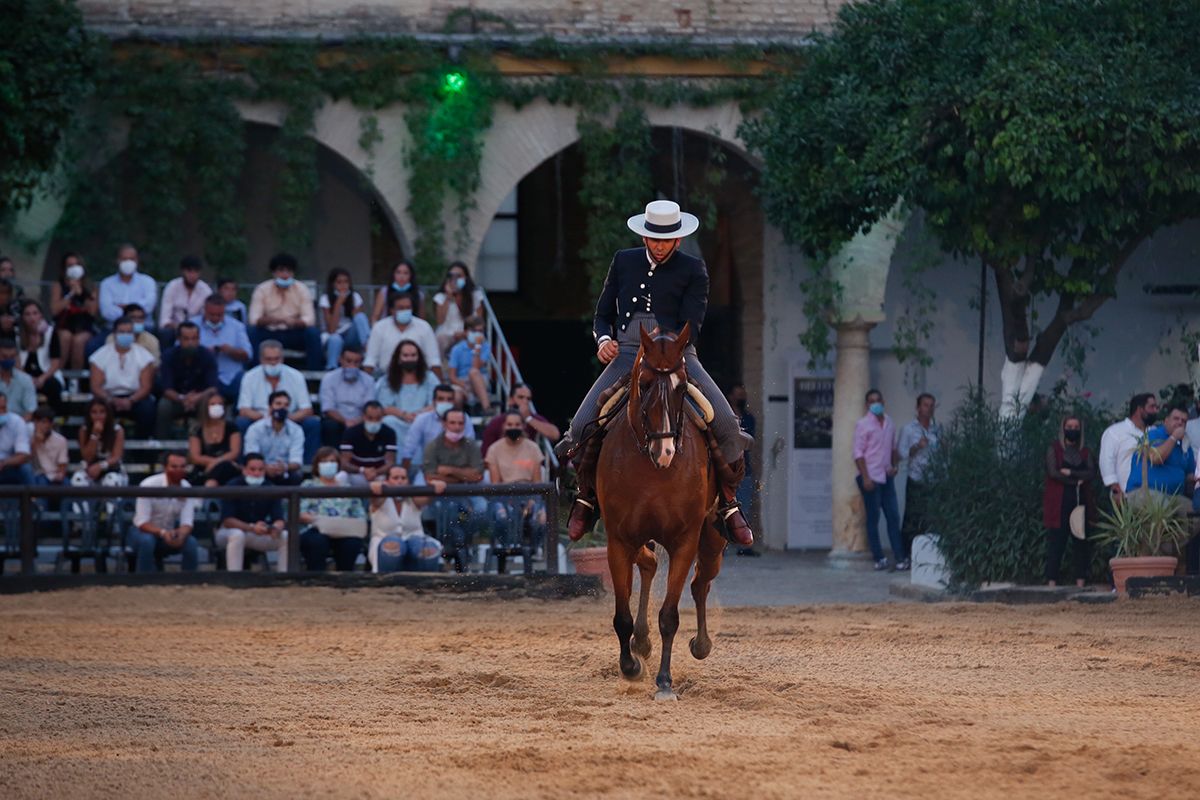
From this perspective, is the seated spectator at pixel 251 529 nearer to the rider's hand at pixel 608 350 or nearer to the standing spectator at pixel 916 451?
the rider's hand at pixel 608 350

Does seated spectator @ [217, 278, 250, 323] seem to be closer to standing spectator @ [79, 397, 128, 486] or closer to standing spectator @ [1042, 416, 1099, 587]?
standing spectator @ [79, 397, 128, 486]

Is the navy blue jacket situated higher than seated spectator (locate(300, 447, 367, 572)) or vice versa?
the navy blue jacket

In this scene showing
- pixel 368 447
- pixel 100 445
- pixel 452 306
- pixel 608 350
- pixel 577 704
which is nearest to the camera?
pixel 577 704

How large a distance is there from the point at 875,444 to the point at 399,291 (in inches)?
246

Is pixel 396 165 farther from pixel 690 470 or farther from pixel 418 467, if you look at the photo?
pixel 690 470

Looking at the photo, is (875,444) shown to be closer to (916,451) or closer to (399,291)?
(916,451)

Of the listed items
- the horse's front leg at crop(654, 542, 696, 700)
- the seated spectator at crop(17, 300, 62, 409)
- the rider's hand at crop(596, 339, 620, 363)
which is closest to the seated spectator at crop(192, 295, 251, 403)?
the seated spectator at crop(17, 300, 62, 409)

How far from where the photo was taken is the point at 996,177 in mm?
18672

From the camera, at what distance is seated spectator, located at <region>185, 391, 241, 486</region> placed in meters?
18.6

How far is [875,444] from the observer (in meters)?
22.5

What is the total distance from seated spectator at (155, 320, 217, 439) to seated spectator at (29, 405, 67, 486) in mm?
1272

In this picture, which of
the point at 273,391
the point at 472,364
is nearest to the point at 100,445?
the point at 273,391

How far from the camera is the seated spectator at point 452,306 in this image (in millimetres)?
21562

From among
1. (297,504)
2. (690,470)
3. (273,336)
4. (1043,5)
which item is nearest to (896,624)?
(690,470)
